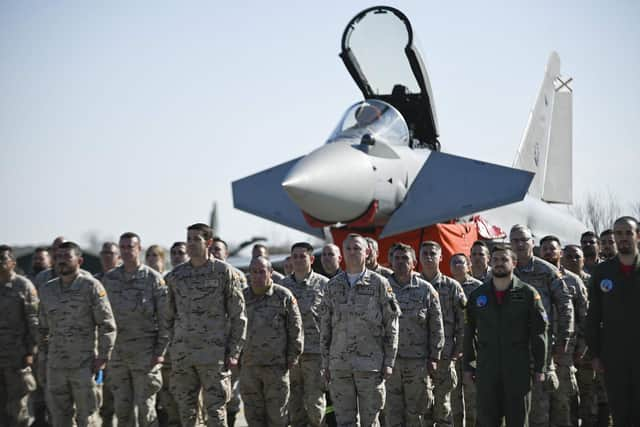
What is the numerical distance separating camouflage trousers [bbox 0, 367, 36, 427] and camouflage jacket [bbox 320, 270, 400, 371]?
344 cm

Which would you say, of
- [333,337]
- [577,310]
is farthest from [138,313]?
[577,310]

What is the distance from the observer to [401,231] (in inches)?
327

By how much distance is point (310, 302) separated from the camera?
7.32 metres

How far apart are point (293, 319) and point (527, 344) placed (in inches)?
87.0

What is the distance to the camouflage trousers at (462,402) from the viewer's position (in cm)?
732

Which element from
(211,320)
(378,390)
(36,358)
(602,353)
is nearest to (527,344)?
(602,353)

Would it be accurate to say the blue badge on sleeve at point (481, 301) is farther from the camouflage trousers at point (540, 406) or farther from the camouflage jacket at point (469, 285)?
the camouflage jacket at point (469, 285)

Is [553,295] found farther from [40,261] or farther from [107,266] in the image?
[40,261]

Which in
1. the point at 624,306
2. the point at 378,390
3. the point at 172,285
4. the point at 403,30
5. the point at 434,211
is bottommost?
the point at 378,390

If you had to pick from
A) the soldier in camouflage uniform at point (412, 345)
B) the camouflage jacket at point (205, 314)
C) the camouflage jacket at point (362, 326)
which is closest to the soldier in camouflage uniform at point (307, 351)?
the soldier in camouflage uniform at point (412, 345)

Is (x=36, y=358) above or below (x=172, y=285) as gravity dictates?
below

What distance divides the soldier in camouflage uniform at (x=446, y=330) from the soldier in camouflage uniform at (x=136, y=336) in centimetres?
269

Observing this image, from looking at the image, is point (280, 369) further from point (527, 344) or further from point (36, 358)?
point (36, 358)

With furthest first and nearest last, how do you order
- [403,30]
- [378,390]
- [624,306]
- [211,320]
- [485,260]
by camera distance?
[403,30] → [485,260] → [211,320] → [378,390] → [624,306]
